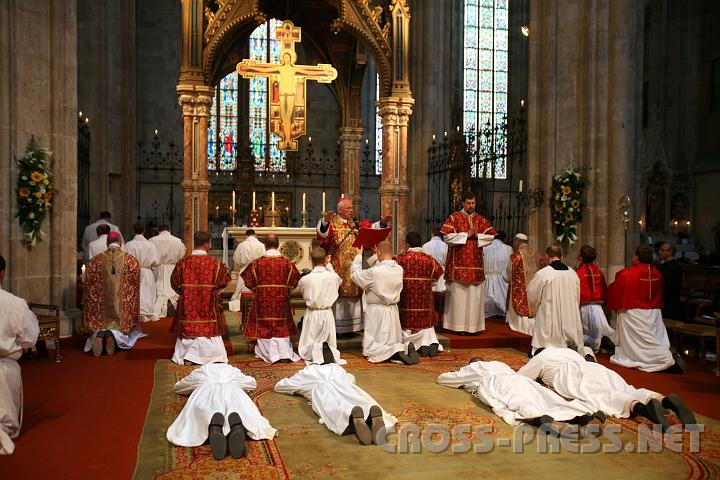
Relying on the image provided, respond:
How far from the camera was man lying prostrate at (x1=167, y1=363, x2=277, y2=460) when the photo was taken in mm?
5352

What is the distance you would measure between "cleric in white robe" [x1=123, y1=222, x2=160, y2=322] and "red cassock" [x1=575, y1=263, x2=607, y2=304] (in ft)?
22.8

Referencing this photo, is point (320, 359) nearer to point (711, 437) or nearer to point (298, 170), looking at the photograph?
point (711, 437)

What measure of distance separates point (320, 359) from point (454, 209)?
970 cm

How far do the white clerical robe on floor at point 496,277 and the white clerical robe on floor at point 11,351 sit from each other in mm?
A: 8910

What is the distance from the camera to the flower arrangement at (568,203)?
1212 cm

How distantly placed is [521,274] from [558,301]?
2.09 meters

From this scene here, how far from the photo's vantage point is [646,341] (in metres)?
8.90

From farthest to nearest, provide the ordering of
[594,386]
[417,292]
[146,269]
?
[146,269] → [417,292] → [594,386]

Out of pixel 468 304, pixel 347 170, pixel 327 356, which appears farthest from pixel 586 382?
pixel 347 170

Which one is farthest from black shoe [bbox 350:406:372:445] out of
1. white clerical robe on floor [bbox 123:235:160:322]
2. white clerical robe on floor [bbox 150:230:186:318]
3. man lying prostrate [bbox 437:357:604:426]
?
white clerical robe on floor [bbox 150:230:186:318]

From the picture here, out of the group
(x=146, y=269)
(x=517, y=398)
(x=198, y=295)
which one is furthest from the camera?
(x=146, y=269)

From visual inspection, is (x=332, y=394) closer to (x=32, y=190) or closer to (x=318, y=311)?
(x=318, y=311)

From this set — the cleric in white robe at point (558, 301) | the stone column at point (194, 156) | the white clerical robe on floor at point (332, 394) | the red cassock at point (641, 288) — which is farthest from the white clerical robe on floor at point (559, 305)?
the stone column at point (194, 156)

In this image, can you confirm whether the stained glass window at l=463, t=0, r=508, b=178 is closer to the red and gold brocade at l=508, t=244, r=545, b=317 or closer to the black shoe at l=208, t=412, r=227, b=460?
the red and gold brocade at l=508, t=244, r=545, b=317
